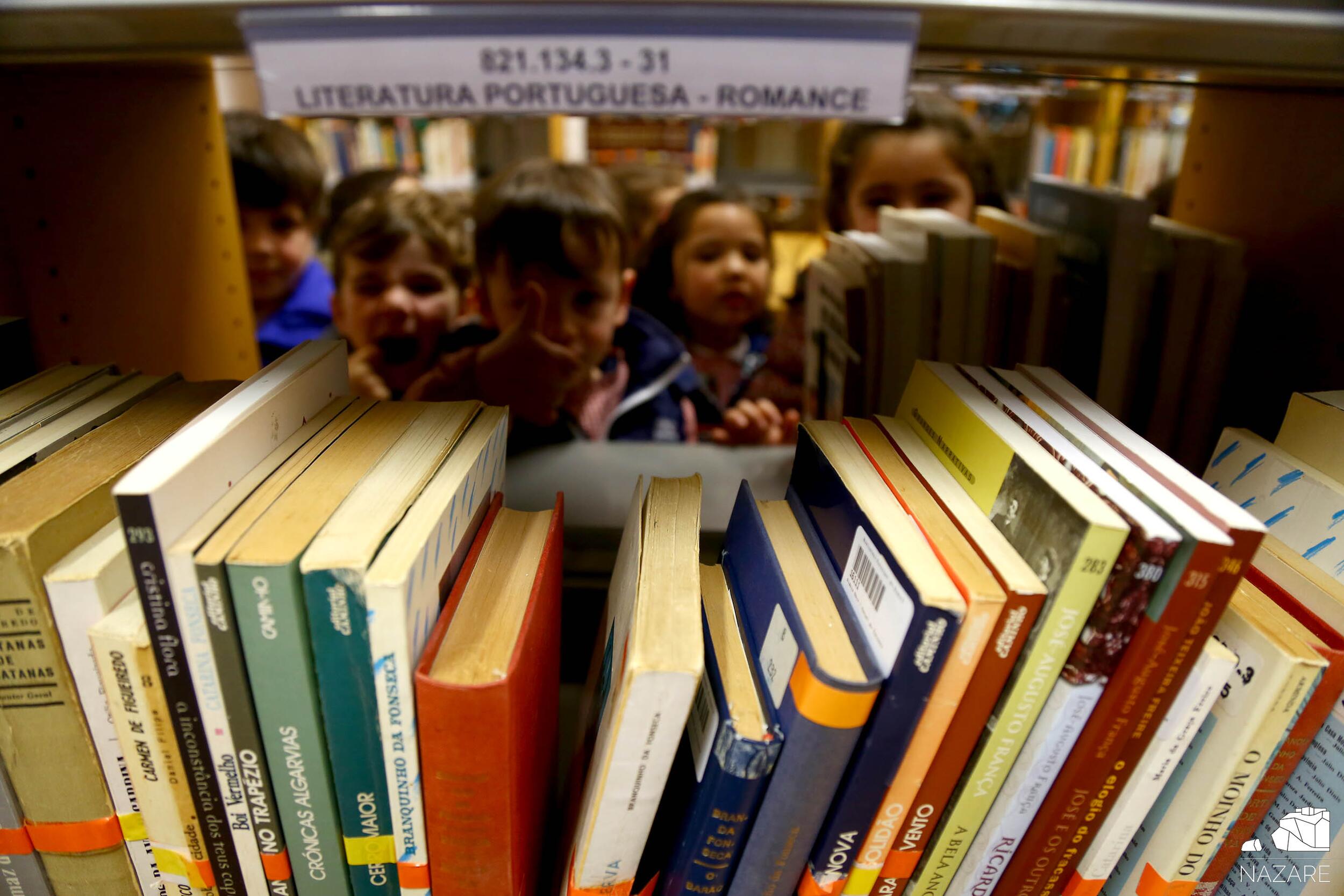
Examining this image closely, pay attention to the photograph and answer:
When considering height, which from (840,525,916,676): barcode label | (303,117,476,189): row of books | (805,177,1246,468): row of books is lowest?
(303,117,476,189): row of books

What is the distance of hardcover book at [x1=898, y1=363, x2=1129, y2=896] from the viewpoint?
1.39 ft

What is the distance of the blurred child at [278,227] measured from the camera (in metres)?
1.69

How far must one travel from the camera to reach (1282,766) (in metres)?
0.51

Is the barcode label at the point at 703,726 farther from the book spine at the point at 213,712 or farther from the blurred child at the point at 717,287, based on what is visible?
the blurred child at the point at 717,287

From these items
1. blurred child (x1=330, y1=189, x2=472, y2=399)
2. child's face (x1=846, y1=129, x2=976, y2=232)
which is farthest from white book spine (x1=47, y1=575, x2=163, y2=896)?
child's face (x1=846, y1=129, x2=976, y2=232)

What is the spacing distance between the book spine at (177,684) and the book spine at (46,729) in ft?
0.23

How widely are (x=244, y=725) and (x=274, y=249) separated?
1.57m

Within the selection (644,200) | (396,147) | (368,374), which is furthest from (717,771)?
(396,147)

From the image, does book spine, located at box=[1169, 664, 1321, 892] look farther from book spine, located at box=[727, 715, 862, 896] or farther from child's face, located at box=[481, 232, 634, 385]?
child's face, located at box=[481, 232, 634, 385]

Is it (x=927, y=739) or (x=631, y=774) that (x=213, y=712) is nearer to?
(x=631, y=774)

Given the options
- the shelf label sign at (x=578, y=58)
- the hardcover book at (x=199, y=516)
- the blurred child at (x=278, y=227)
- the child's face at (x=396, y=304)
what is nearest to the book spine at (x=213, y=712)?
the hardcover book at (x=199, y=516)

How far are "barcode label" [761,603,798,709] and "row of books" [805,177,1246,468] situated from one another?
0.47m

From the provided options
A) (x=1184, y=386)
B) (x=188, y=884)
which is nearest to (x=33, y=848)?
(x=188, y=884)

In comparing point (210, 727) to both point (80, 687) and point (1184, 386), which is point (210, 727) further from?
point (1184, 386)
